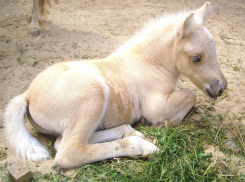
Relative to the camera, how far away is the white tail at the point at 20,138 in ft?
9.05

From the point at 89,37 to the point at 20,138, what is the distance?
3.33 m

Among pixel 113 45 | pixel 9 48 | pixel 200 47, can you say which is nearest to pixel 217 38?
pixel 113 45

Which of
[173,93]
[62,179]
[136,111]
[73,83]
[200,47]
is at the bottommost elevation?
[62,179]

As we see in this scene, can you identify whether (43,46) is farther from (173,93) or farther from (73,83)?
(173,93)

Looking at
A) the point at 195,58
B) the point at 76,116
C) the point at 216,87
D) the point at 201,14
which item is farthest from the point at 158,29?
the point at 76,116

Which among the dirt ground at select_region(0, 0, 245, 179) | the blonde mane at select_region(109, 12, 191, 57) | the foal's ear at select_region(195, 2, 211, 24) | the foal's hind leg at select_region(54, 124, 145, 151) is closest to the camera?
the foal's hind leg at select_region(54, 124, 145, 151)

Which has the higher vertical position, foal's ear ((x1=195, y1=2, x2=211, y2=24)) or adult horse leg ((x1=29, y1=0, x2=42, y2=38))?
foal's ear ((x1=195, y1=2, x2=211, y2=24))

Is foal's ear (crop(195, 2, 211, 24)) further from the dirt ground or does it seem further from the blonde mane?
the dirt ground

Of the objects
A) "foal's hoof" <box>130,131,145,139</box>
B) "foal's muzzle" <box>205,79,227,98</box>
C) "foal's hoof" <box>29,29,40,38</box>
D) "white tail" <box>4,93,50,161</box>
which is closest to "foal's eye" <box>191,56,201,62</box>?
"foal's muzzle" <box>205,79,227,98</box>

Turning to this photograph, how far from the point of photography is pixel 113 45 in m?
5.32

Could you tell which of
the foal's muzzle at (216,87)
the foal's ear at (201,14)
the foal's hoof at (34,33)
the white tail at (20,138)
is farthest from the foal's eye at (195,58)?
the foal's hoof at (34,33)

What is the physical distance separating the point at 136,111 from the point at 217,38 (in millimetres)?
3577

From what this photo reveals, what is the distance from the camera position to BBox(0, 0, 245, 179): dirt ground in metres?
4.05

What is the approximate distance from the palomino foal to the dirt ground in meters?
0.38
